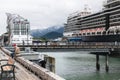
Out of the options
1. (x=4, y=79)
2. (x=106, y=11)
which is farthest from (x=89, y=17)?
(x=4, y=79)

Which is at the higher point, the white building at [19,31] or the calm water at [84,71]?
the white building at [19,31]

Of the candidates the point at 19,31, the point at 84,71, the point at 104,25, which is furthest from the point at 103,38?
the point at 84,71

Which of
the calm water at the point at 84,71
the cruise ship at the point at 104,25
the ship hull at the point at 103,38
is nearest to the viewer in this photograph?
the calm water at the point at 84,71

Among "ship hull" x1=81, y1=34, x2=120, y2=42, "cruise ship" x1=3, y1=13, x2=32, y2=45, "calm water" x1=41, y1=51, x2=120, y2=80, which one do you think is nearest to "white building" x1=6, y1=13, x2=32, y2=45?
"cruise ship" x1=3, y1=13, x2=32, y2=45

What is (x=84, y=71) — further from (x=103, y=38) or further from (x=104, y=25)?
(x=104, y=25)

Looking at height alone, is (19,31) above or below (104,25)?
below

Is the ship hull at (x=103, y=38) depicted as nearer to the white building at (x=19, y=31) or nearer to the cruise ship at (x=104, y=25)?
the cruise ship at (x=104, y=25)

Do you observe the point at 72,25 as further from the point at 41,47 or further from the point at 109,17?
the point at 41,47

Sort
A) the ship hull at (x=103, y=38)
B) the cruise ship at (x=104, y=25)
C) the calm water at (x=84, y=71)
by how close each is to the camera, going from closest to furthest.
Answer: the calm water at (x=84, y=71) < the ship hull at (x=103, y=38) < the cruise ship at (x=104, y=25)

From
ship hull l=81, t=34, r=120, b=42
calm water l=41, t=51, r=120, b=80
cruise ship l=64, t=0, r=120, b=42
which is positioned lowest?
calm water l=41, t=51, r=120, b=80

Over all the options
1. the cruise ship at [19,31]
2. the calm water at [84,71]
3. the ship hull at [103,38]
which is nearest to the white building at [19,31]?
the cruise ship at [19,31]

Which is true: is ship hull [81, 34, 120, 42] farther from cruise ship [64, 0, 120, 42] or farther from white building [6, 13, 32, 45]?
white building [6, 13, 32, 45]

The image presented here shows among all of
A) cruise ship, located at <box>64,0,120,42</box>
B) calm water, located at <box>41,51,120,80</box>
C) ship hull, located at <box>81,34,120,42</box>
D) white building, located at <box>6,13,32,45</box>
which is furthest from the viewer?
cruise ship, located at <box>64,0,120,42</box>

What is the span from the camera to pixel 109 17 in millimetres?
126688
